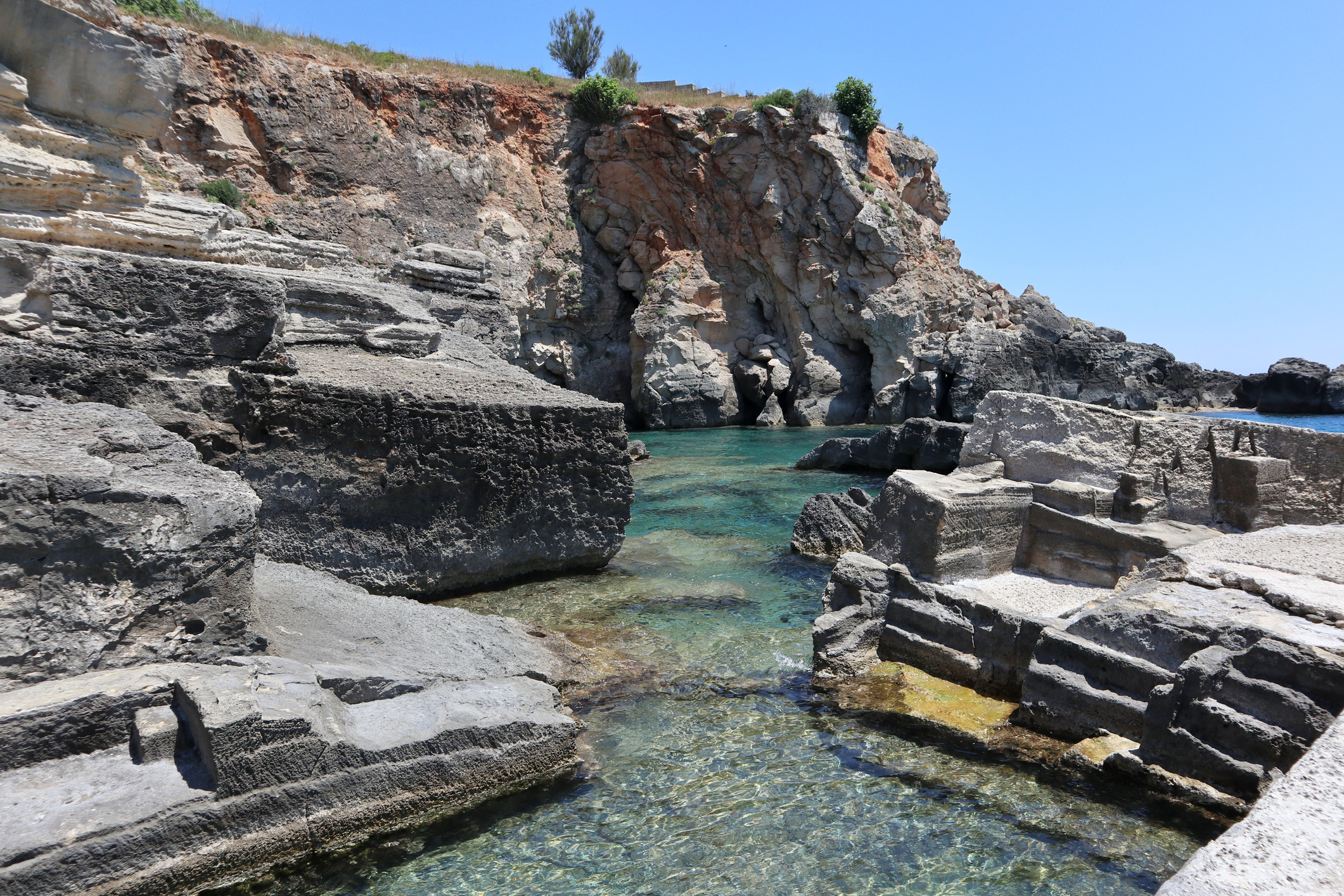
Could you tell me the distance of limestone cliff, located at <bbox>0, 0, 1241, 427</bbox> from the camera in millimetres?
22688

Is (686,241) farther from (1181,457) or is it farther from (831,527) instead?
(1181,457)

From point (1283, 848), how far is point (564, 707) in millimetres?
3143

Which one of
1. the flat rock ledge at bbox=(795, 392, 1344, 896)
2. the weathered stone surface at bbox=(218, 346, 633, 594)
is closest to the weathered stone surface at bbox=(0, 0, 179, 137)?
the weathered stone surface at bbox=(218, 346, 633, 594)

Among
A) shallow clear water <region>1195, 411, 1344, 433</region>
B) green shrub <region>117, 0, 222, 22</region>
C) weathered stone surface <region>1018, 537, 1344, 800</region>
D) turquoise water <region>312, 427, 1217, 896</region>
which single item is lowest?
turquoise water <region>312, 427, 1217, 896</region>

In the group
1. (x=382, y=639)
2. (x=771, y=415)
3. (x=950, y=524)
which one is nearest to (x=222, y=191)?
(x=771, y=415)

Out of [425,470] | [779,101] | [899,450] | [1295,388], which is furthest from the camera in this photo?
[1295,388]

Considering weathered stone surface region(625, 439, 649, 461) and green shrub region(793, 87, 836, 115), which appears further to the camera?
green shrub region(793, 87, 836, 115)

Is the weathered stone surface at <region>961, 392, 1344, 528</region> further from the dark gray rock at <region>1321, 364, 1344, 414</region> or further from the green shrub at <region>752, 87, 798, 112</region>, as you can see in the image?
the dark gray rock at <region>1321, 364, 1344, 414</region>

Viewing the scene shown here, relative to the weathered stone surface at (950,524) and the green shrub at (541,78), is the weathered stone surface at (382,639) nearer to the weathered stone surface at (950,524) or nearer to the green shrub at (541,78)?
the weathered stone surface at (950,524)

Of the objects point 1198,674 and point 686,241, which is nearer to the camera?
point 1198,674

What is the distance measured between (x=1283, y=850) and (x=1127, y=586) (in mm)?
3264

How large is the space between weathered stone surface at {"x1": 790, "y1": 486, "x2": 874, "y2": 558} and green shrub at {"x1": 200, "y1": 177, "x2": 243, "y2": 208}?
16.9m

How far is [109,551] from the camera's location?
332cm

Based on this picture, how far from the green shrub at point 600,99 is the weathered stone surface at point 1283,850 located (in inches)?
1079
